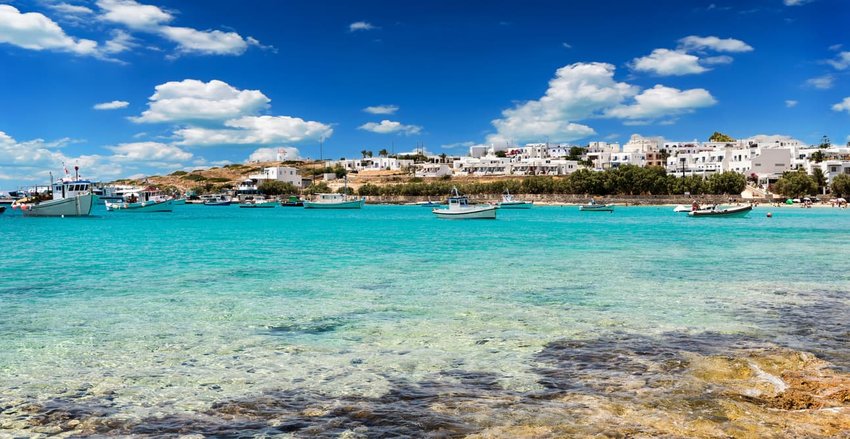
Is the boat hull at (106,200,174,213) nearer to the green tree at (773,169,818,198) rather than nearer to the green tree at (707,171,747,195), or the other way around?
the green tree at (707,171,747,195)

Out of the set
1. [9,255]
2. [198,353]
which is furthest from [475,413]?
[9,255]

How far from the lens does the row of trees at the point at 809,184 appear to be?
11938 centimetres

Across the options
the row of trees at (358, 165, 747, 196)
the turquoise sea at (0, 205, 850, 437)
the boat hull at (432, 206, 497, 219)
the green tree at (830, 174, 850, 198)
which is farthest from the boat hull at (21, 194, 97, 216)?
the green tree at (830, 174, 850, 198)

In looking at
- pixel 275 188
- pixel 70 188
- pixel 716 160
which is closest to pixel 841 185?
pixel 716 160

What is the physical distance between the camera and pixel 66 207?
274 feet

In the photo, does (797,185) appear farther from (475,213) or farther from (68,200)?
(68,200)

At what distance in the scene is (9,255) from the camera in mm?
32125

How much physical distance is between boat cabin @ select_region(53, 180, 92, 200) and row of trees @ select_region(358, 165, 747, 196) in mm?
102995

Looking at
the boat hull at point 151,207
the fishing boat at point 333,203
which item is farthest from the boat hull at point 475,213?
the boat hull at point 151,207

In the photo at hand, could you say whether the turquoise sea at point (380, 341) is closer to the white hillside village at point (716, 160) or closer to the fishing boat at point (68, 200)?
the fishing boat at point (68, 200)

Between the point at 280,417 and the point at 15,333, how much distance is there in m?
8.48

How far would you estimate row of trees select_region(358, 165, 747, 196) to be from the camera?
134 metres

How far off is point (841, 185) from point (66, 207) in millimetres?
136201

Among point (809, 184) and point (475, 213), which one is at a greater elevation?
Answer: point (809, 184)
